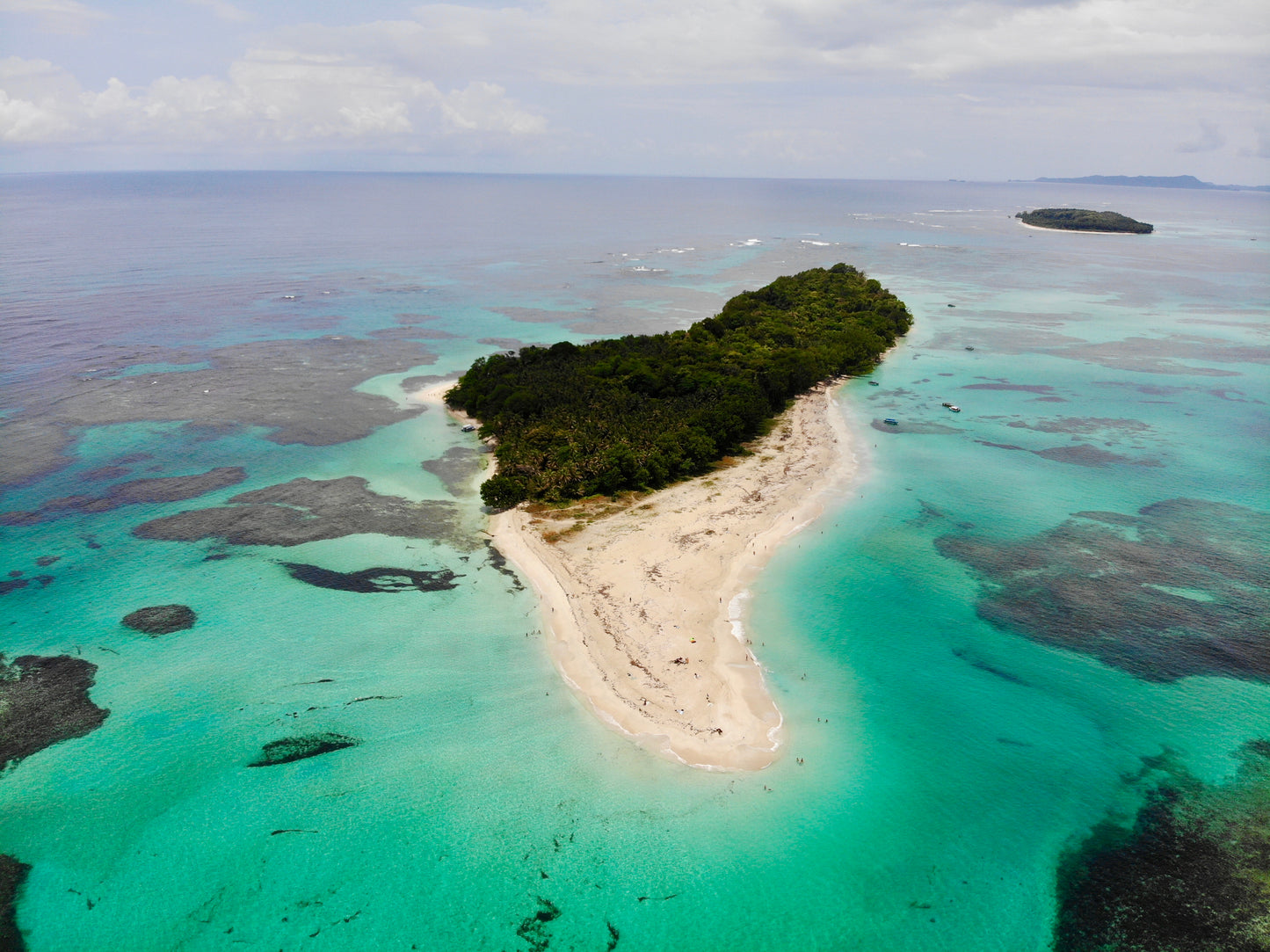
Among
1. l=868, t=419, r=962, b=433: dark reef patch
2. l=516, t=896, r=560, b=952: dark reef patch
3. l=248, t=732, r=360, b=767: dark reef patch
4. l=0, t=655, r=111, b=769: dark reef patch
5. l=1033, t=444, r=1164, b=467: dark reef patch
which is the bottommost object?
l=516, t=896, r=560, b=952: dark reef patch

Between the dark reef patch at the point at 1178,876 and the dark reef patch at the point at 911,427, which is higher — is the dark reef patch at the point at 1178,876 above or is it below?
below

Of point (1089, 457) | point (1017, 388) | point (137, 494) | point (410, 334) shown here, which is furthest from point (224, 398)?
point (1017, 388)

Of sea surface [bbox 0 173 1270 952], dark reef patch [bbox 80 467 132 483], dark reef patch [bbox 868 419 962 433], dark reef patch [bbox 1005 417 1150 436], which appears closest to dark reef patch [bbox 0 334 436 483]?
sea surface [bbox 0 173 1270 952]

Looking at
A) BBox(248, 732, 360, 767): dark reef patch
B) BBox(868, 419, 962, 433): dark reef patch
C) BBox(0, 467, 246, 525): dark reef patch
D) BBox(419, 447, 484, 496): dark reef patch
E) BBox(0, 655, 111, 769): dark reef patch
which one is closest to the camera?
BBox(248, 732, 360, 767): dark reef patch

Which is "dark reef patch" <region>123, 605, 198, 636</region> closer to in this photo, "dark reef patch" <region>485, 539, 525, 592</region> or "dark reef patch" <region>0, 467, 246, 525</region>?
"dark reef patch" <region>0, 467, 246, 525</region>

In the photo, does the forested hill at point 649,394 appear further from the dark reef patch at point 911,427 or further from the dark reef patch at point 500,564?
the dark reef patch at point 911,427

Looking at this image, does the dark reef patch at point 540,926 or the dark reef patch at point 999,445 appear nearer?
the dark reef patch at point 540,926

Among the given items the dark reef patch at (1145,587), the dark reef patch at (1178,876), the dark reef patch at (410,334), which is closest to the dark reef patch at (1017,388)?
the dark reef patch at (1145,587)
